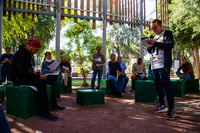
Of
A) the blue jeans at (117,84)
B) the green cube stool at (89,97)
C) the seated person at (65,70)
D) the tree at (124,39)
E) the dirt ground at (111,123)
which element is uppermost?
the tree at (124,39)

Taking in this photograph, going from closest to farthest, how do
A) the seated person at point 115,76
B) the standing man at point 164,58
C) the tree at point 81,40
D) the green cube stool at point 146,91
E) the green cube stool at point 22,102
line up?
the green cube stool at point 22,102 < the standing man at point 164,58 < the green cube stool at point 146,91 < the seated person at point 115,76 < the tree at point 81,40

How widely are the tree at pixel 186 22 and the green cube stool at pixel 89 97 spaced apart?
838cm

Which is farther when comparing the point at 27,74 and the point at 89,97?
the point at 89,97

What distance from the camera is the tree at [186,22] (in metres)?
10.2

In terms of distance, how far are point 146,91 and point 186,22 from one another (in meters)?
8.58

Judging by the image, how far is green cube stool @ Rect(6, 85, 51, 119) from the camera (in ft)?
10.1

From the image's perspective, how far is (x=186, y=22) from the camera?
1124 centimetres

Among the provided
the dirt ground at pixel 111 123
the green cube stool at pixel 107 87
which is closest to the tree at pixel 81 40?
the green cube stool at pixel 107 87

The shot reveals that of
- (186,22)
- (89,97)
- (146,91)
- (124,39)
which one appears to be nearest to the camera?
(89,97)

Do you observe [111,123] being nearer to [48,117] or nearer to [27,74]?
[48,117]

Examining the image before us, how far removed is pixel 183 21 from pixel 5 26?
1113 cm

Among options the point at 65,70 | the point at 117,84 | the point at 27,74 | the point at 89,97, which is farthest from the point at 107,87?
the point at 27,74

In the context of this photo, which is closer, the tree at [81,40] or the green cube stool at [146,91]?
the green cube stool at [146,91]

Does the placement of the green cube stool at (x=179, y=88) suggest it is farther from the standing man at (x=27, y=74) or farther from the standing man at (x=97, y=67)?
the standing man at (x=27, y=74)
